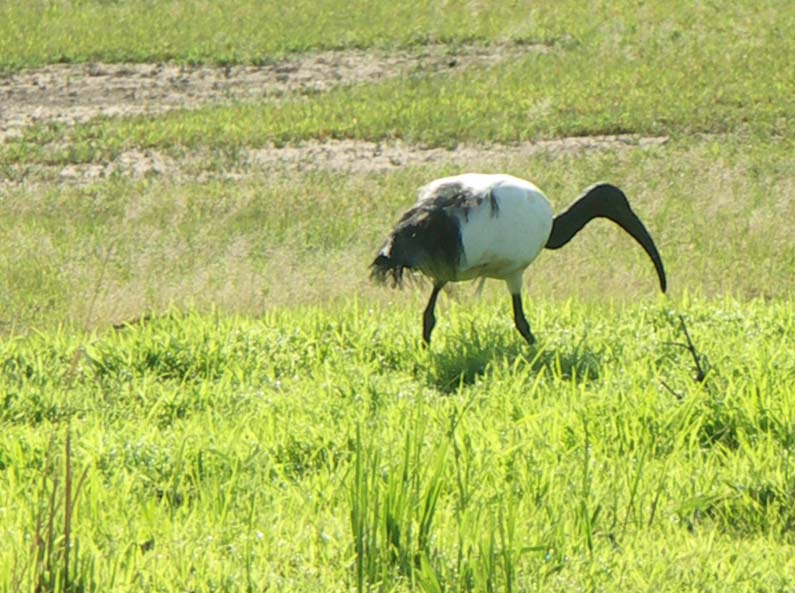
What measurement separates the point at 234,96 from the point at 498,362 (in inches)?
634

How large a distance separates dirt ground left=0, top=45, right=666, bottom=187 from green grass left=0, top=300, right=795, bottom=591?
32.4 feet

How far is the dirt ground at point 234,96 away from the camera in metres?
18.7

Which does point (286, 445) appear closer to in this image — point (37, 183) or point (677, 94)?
point (37, 183)

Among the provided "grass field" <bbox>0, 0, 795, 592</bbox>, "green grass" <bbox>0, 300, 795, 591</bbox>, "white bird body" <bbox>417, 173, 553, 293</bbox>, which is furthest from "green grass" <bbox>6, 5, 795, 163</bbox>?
"green grass" <bbox>0, 300, 795, 591</bbox>

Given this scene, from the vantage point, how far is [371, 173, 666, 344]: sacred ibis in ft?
27.4

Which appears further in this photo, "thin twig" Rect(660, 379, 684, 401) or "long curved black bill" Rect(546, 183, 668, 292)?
"long curved black bill" Rect(546, 183, 668, 292)

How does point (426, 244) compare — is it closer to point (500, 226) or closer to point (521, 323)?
point (500, 226)

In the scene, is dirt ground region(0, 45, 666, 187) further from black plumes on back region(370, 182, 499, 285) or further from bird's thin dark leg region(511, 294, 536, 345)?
bird's thin dark leg region(511, 294, 536, 345)

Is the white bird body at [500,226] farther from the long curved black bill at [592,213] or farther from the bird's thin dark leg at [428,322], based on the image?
the long curved black bill at [592,213]

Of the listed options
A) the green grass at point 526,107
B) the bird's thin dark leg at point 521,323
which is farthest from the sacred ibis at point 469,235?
the green grass at point 526,107

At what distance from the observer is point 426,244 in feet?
27.4

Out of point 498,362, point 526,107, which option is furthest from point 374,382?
point 526,107

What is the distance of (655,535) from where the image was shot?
5.28m

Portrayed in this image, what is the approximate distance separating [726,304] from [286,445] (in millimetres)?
4039
